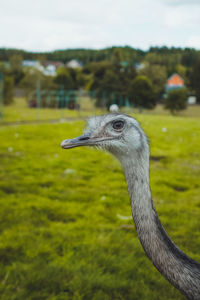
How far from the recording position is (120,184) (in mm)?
5547

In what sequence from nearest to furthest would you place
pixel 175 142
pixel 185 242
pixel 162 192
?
pixel 185 242
pixel 162 192
pixel 175 142

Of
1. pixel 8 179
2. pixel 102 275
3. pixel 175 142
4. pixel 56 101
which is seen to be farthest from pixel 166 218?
pixel 56 101

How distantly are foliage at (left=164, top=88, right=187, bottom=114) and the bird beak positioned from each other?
2899 cm

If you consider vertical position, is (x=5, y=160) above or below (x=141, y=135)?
below

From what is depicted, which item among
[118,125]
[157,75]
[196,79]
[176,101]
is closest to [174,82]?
[157,75]

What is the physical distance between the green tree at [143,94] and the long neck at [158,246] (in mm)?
26488

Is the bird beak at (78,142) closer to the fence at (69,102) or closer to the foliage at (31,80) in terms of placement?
the fence at (69,102)

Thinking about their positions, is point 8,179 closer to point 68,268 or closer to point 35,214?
point 35,214

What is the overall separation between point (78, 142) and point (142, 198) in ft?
1.64

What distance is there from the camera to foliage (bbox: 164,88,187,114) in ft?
98.4

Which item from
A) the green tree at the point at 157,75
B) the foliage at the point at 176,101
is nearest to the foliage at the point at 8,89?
the green tree at the point at 157,75

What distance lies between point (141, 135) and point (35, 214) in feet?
8.63

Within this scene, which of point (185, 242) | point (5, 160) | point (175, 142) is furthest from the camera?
point (175, 142)

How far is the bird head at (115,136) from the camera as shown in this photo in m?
1.92
